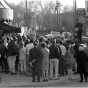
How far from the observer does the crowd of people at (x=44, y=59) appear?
13164 millimetres

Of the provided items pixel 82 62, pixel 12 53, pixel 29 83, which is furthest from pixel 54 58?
pixel 12 53

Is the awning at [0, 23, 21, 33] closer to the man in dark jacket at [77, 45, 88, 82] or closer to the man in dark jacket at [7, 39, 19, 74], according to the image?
the man in dark jacket at [7, 39, 19, 74]

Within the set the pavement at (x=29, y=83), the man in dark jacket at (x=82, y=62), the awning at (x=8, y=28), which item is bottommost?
the pavement at (x=29, y=83)

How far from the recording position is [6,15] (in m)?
24.2

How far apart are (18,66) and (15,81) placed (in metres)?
2.22

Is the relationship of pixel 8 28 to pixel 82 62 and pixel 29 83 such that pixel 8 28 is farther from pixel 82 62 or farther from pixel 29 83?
pixel 82 62

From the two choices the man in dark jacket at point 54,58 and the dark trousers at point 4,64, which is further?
the dark trousers at point 4,64

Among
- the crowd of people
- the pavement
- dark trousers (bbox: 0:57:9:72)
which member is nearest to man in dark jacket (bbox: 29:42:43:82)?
the crowd of people

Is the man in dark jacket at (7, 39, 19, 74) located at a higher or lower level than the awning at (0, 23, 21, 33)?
lower

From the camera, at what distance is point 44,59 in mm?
13078

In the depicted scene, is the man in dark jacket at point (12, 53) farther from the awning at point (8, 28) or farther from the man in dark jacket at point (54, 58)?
the awning at point (8, 28)

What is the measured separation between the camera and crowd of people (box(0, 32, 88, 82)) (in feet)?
43.2

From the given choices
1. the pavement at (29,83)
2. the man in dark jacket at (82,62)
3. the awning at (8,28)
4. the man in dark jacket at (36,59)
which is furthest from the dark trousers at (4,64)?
the man in dark jacket at (82,62)

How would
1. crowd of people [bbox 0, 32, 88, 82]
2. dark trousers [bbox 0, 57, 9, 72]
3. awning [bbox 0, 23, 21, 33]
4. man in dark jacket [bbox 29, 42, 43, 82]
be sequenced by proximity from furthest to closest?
awning [bbox 0, 23, 21, 33], dark trousers [bbox 0, 57, 9, 72], crowd of people [bbox 0, 32, 88, 82], man in dark jacket [bbox 29, 42, 43, 82]
